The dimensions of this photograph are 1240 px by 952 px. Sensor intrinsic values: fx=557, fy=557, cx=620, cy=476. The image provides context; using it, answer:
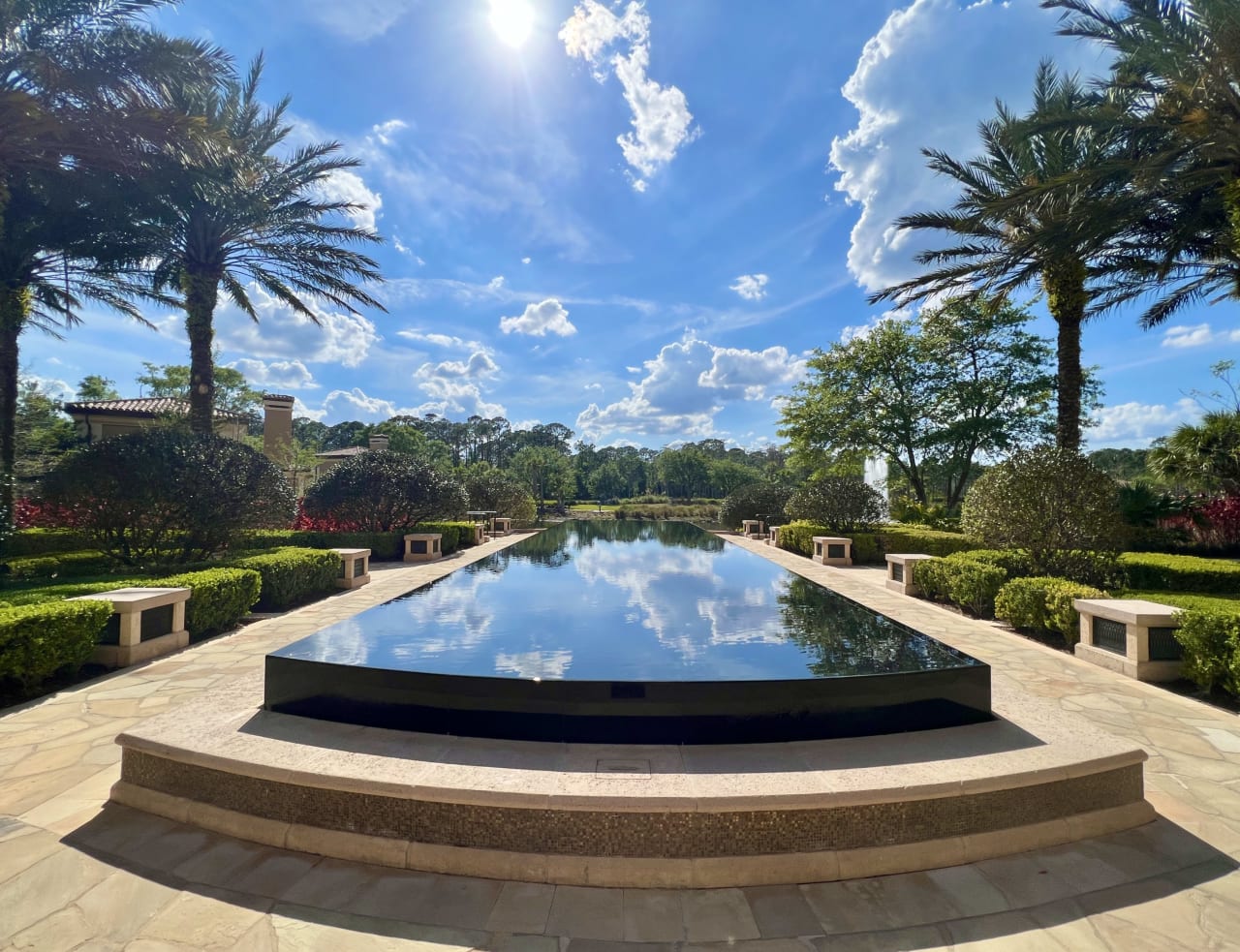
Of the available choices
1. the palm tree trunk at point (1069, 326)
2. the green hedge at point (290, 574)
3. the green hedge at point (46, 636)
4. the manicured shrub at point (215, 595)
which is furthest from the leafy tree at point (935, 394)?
the green hedge at point (46, 636)

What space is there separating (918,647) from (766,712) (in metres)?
2.07

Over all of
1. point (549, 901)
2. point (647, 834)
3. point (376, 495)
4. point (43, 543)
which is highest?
point (376, 495)

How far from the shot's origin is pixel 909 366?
22250mm

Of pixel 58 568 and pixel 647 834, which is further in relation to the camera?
pixel 58 568

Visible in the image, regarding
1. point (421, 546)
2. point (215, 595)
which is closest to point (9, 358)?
point (421, 546)

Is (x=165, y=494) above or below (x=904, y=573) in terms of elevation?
above

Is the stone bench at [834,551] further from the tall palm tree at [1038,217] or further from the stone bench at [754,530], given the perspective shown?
the stone bench at [754,530]

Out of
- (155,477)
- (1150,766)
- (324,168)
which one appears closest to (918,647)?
(1150,766)

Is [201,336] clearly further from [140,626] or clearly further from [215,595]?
[140,626]

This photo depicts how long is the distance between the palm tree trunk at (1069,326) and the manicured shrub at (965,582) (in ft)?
14.2

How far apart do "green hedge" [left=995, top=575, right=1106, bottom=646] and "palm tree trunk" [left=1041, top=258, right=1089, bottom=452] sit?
18.1 ft

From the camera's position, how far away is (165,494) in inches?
331

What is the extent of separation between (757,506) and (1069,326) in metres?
14.7

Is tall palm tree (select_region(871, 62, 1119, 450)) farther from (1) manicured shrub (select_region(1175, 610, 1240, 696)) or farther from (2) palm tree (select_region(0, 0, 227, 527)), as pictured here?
(2) palm tree (select_region(0, 0, 227, 527))
